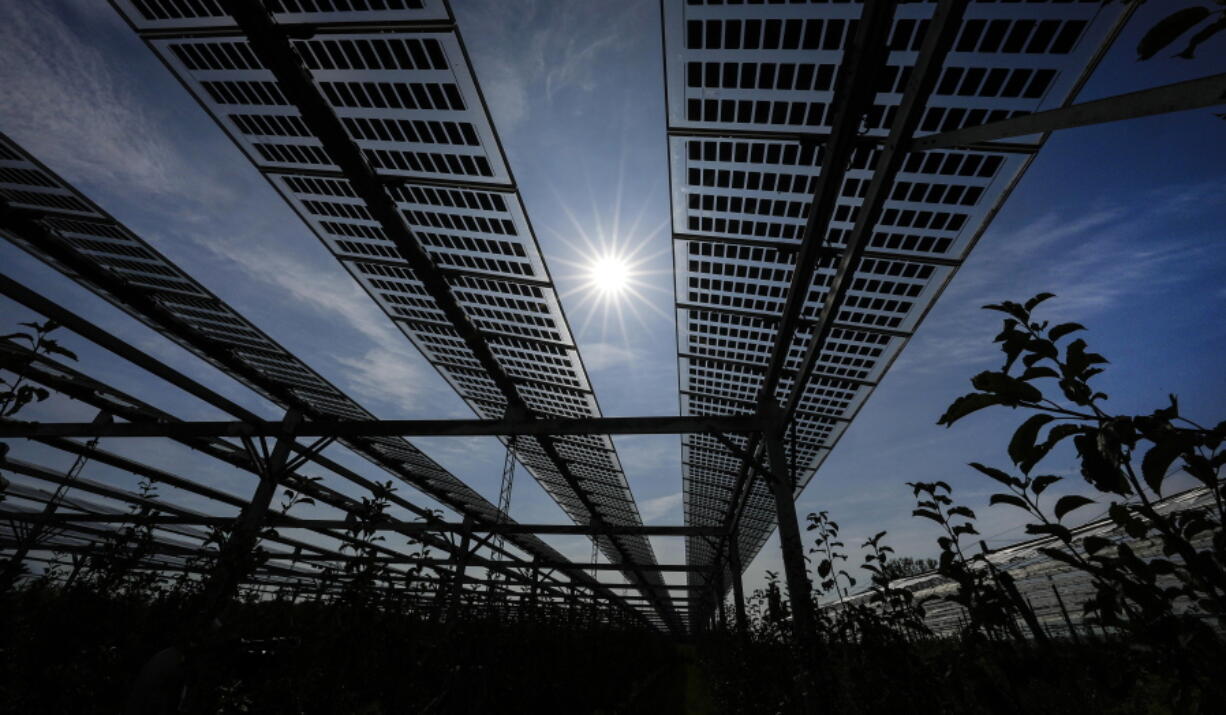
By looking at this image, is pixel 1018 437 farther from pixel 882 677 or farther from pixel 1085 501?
pixel 882 677

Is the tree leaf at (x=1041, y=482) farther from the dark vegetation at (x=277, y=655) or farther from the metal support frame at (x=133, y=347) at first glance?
the metal support frame at (x=133, y=347)

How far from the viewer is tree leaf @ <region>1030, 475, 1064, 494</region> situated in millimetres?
1759

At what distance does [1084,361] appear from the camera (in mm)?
1419

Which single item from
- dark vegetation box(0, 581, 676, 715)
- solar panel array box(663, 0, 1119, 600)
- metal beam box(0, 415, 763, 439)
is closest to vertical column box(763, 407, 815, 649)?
metal beam box(0, 415, 763, 439)

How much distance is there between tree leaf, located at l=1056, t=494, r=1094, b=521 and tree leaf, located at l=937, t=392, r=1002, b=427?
38cm

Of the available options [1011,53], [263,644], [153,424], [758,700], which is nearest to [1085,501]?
[263,644]

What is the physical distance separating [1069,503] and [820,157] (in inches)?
213

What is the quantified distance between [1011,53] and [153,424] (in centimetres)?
1555

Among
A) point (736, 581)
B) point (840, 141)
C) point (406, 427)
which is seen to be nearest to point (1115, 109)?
point (840, 141)

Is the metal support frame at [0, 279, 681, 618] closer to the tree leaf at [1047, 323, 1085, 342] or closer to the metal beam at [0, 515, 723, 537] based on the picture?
the metal beam at [0, 515, 723, 537]

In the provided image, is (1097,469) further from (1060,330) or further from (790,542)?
(790,542)

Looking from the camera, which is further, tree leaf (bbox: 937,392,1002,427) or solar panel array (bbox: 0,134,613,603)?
solar panel array (bbox: 0,134,613,603)

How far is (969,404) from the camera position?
1441 mm

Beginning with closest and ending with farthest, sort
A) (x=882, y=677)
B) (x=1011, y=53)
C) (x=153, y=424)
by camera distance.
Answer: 1. (x=1011, y=53)
2. (x=882, y=677)
3. (x=153, y=424)
